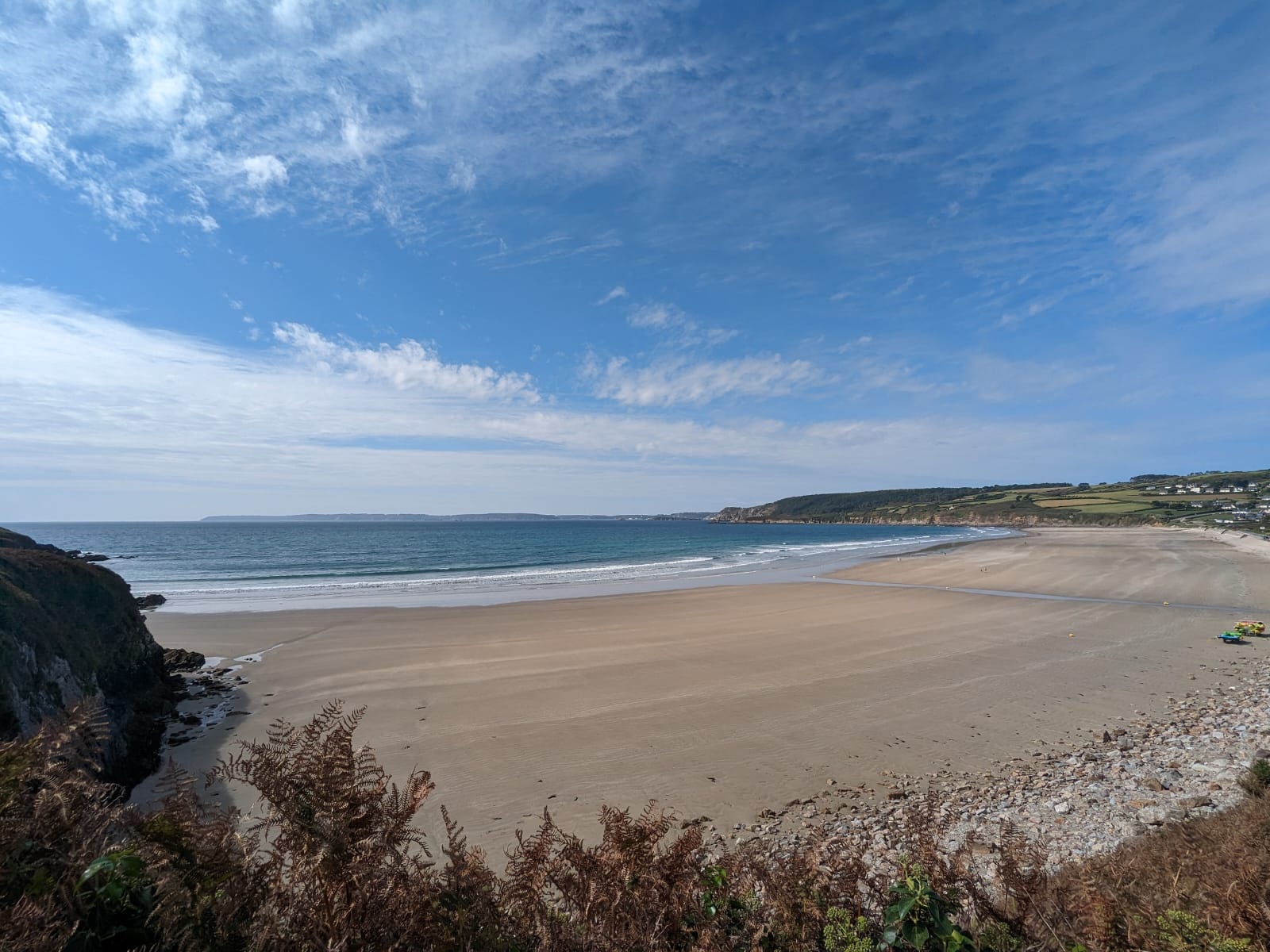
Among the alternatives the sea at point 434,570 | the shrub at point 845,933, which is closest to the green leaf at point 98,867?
the shrub at point 845,933

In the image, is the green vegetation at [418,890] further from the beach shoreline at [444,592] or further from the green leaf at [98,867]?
the beach shoreline at [444,592]

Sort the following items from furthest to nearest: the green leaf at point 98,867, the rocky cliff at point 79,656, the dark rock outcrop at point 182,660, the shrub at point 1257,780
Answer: the dark rock outcrop at point 182,660
the rocky cliff at point 79,656
the shrub at point 1257,780
the green leaf at point 98,867

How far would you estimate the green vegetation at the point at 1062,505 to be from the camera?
8225 centimetres

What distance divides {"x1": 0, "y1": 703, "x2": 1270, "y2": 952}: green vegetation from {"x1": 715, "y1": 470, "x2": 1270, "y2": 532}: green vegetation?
271 ft

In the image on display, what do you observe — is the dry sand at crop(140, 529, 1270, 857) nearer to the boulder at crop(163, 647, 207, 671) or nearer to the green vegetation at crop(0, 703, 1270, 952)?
the boulder at crop(163, 647, 207, 671)

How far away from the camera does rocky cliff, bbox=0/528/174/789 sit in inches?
282

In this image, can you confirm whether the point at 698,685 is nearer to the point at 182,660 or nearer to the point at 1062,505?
the point at 182,660

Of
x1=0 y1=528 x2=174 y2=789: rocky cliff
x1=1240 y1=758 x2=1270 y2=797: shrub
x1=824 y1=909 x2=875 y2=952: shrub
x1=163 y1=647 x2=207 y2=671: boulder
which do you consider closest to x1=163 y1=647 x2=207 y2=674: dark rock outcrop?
x1=163 y1=647 x2=207 y2=671: boulder

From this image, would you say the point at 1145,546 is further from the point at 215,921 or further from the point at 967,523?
the point at 967,523

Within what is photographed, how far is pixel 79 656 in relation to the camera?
9.00 metres

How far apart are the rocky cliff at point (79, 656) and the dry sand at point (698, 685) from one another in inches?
38.2

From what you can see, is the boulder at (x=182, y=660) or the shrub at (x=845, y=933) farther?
the boulder at (x=182, y=660)

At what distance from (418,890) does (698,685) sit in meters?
10.2

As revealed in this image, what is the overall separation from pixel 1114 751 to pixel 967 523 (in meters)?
127
